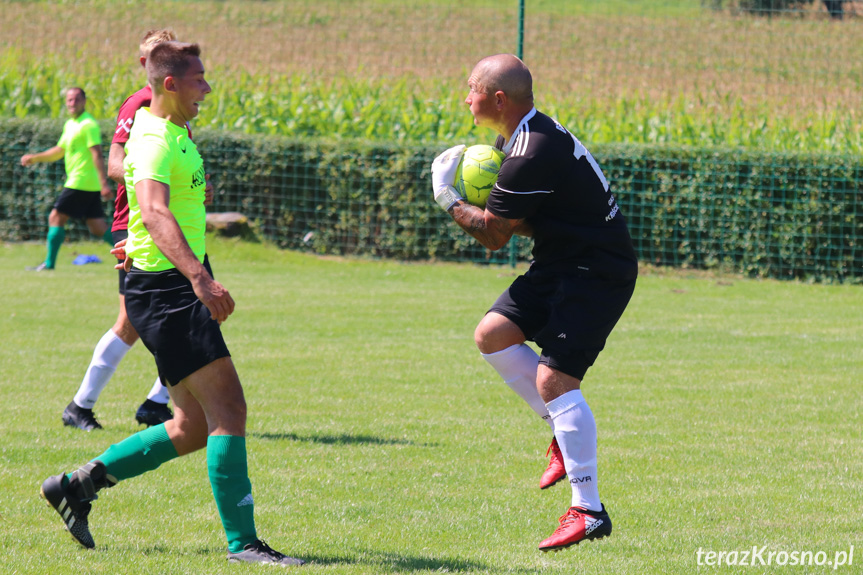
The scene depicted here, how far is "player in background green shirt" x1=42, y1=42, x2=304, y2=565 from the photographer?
14.1 feet

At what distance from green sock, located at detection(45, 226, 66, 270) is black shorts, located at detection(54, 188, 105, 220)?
1.28 feet

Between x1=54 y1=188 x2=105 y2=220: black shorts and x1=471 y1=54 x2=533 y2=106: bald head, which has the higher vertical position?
x1=471 y1=54 x2=533 y2=106: bald head

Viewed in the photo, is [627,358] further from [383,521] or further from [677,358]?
[383,521]

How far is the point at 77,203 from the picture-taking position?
1460 centimetres

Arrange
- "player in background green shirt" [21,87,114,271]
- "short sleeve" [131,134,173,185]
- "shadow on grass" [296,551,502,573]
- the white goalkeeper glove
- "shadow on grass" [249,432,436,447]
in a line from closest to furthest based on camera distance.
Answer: "short sleeve" [131,134,173,185] → "shadow on grass" [296,551,502,573] → the white goalkeeper glove → "shadow on grass" [249,432,436,447] → "player in background green shirt" [21,87,114,271]

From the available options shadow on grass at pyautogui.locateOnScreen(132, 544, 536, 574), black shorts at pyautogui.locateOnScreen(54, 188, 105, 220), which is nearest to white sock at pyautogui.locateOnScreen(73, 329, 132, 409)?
shadow on grass at pyautogui.locateOnScreen(132, 544, 536, 574)

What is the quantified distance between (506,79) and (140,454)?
2361 mm

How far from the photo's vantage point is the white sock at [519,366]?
5043 mm

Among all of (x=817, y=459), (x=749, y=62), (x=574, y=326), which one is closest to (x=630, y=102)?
(x=749, y=62)

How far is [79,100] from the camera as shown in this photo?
1390 cm

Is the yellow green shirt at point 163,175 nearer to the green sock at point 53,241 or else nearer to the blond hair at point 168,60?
the blond hair at point 168,60

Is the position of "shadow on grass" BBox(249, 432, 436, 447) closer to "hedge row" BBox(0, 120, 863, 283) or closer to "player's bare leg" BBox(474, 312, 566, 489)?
"player's bare leg" BBox(474, 312, 566, 489)

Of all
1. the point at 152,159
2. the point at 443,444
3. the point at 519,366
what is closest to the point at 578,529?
the point at 519,366

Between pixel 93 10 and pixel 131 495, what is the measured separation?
29.6 m
